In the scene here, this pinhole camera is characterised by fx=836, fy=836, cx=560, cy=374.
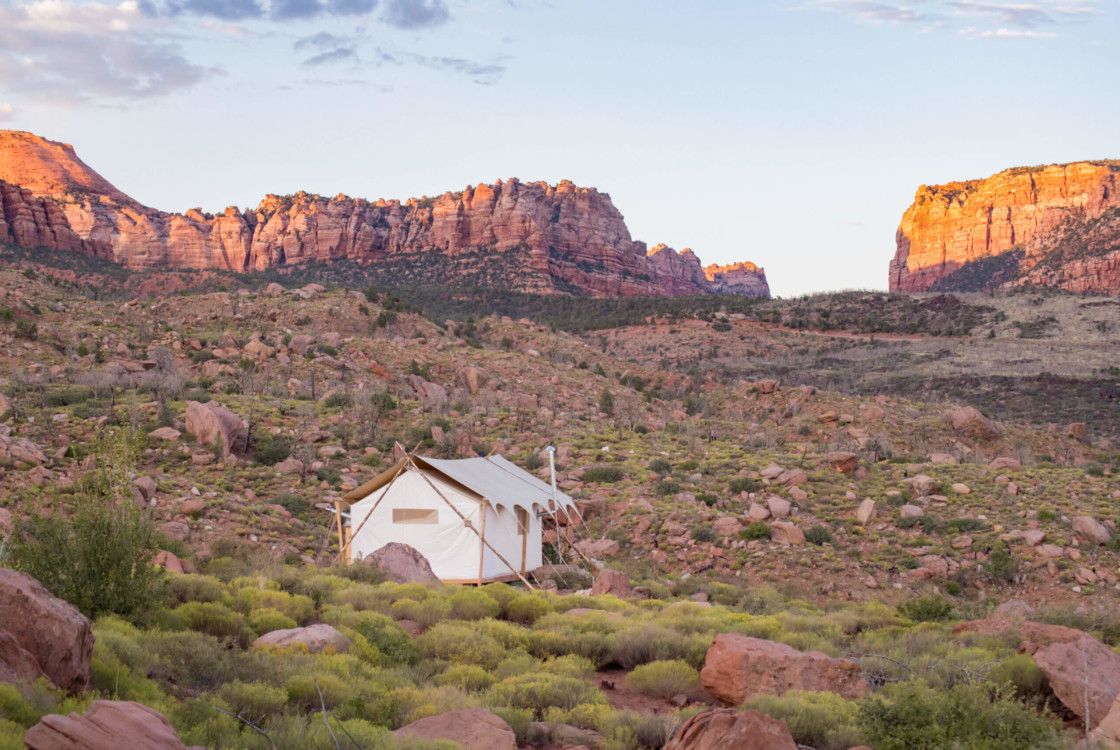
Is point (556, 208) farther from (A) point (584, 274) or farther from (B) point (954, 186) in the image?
(B) point (954, 186)

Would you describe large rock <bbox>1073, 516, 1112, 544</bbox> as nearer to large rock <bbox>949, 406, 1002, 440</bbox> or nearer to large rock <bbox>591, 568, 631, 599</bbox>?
large rock <bbox>591, 568, 631, 599</bbox>

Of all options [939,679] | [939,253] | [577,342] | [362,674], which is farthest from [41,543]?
[939,253]

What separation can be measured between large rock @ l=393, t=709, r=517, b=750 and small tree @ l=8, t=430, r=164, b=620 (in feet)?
9.91

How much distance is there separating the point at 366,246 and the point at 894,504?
91218 millimetres

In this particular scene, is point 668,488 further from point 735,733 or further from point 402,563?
point 735,733

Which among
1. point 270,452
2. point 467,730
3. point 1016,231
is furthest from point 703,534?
point 1016,231

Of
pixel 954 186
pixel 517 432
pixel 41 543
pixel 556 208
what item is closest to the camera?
pixel 41 543

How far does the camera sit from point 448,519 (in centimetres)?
1456

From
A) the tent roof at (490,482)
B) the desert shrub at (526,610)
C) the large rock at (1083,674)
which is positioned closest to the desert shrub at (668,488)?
the tent roof at (490,482)

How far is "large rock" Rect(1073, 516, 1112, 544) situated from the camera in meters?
14.3

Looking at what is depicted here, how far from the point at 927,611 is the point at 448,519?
7671 millimetres

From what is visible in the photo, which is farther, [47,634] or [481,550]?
[481,550]

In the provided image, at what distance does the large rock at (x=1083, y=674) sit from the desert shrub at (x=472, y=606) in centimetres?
599

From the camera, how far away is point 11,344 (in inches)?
937
